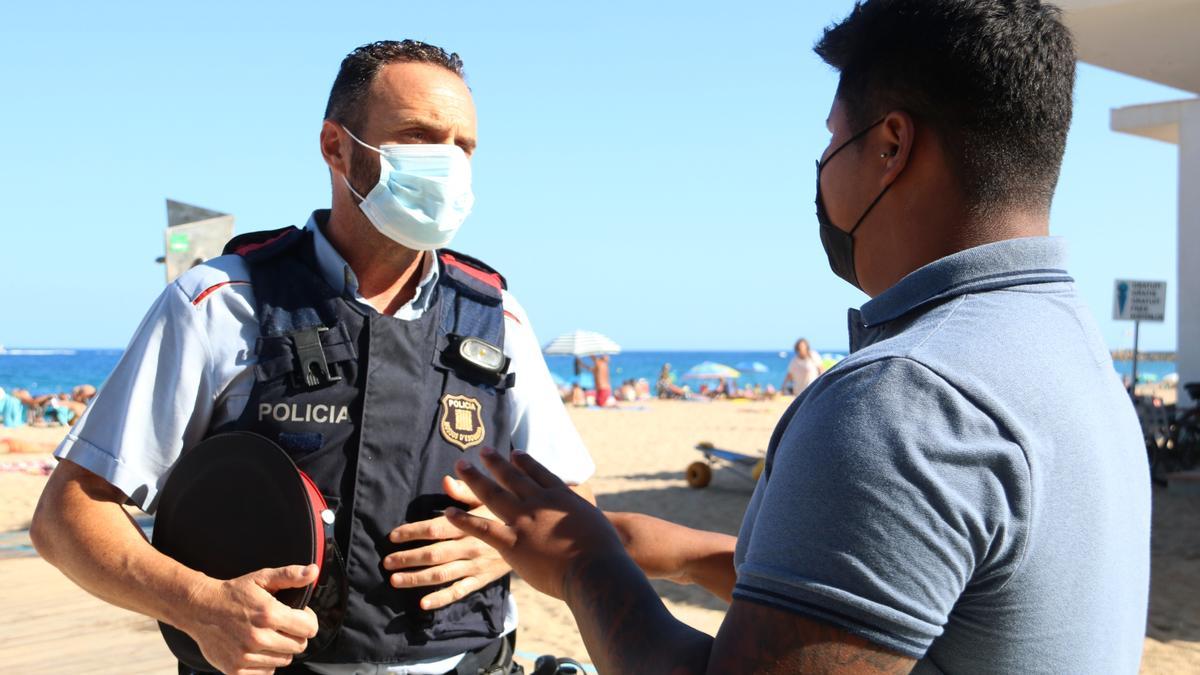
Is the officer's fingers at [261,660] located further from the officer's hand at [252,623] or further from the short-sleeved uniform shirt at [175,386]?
the short-sleeved uniform shirt at [175,386]

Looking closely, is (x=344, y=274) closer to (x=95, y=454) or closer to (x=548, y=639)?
(x=95, y=454)

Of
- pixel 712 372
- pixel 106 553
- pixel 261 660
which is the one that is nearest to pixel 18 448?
pixel 106 553

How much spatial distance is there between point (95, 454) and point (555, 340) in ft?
121

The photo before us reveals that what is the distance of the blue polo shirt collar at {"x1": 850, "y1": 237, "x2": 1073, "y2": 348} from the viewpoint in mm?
1302

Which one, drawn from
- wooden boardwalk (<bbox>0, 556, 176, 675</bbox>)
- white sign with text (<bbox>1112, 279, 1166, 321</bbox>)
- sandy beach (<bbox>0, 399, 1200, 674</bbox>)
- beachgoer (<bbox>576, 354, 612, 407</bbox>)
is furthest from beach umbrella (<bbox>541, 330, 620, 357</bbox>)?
wooden boardwalk (<bbox>0, 556, 176, 675</bbox>)

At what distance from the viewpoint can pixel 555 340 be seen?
39062 mm

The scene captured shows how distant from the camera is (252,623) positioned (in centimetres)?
186

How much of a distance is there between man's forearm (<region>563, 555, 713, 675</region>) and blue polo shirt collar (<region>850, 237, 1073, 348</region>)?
47 cm

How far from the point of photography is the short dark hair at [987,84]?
4.35 ft

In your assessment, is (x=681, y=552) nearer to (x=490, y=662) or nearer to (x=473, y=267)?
(x=490, y=662)

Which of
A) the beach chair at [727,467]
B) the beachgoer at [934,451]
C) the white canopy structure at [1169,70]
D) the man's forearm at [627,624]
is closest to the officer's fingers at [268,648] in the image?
the beachgoer at [934,451]

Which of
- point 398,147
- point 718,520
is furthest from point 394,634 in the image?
point 718,520

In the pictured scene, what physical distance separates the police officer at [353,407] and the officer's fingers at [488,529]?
50 centimetres

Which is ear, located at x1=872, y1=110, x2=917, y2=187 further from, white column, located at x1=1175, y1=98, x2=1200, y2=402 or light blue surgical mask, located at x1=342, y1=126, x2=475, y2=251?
white column, located at x1=1175, y1=98, x2=1200, y2=402
